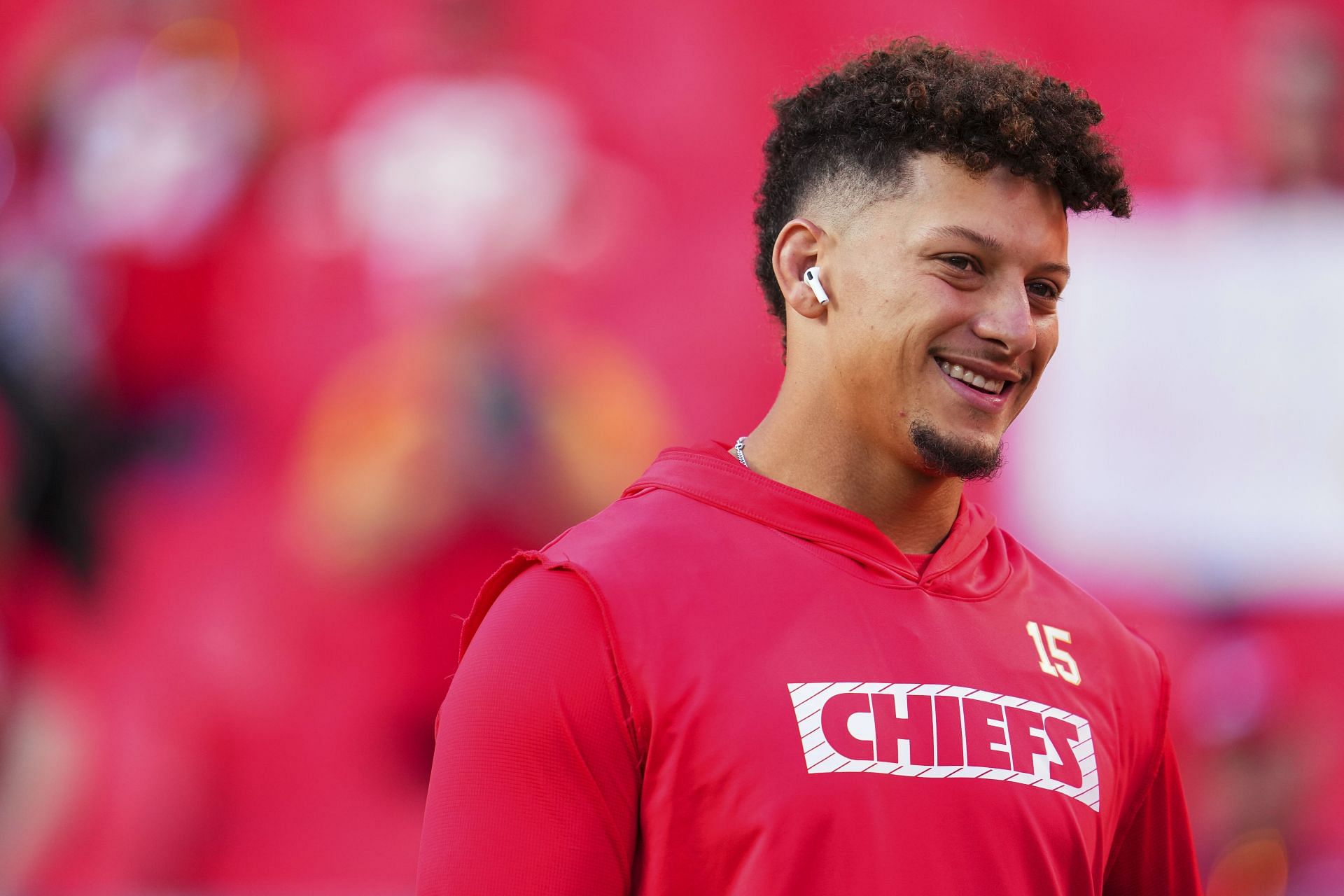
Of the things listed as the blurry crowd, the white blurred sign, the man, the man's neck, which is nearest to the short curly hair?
the man

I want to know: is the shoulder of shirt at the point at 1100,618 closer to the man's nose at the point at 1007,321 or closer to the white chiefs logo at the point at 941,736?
the white chiefs logo at the point at 941,736

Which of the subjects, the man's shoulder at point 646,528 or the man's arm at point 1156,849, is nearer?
the man's shoulder at point 646,528

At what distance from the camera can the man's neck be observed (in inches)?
60.9

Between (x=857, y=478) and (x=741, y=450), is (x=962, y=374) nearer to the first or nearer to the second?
(x=857, y=478)

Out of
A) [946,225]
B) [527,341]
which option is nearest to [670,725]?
[946,225]

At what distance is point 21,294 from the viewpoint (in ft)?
12.3

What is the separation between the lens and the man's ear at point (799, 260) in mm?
1578

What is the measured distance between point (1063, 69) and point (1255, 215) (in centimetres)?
67

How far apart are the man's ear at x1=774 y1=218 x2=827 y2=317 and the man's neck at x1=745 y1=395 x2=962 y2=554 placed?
0.35 ft

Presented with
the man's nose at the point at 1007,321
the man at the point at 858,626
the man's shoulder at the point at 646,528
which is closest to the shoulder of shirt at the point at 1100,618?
the man at the point at 858,626

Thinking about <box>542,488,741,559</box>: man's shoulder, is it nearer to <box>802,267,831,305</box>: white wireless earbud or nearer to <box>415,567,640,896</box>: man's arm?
<box>415,567,640,896</box>: man's arm

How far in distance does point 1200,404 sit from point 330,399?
231 centimetres

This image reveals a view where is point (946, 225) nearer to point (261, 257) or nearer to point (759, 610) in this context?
point (759, 610)

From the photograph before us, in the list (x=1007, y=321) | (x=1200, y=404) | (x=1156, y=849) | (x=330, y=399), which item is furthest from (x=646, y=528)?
(x=1200, y=404)
